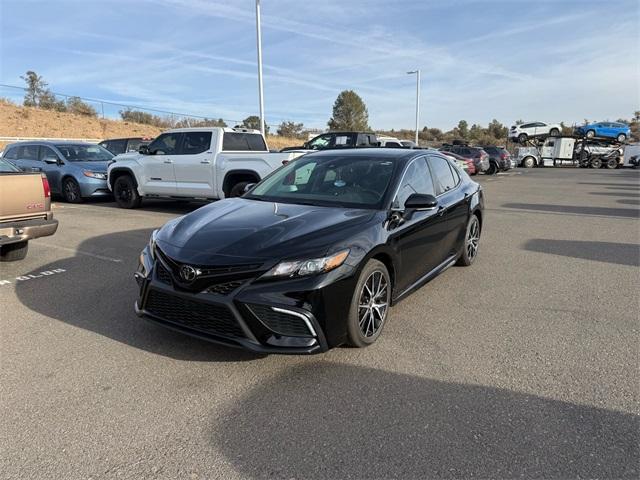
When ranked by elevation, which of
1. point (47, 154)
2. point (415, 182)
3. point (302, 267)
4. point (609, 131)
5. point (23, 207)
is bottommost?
point (302, 267)

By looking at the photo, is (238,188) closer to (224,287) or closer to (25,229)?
Answer: (25,229)

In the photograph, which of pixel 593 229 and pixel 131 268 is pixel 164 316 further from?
pixel 593 229

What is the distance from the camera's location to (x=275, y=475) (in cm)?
239

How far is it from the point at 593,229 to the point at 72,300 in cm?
915

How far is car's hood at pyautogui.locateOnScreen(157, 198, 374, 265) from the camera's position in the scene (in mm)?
3369

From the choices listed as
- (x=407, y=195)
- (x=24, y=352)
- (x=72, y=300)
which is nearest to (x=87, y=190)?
(x=72, y=300)

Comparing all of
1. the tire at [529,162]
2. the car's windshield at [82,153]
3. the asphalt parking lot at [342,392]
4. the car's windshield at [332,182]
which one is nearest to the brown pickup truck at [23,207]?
the asphalt parking lot at [342,392]

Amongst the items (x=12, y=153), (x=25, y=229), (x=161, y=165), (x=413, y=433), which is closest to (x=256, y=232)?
(x=413, y=433)

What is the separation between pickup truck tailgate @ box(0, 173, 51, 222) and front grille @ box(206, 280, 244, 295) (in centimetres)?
383

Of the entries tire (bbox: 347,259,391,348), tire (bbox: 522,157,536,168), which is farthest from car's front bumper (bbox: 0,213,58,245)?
tire (bbox: 522,157,536,168)

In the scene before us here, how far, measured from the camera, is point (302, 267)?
3.26 metres

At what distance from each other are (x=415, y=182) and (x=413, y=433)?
2.64 m

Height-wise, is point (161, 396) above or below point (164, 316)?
below

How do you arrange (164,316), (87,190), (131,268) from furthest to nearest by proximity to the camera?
(87,190), (131,268), (164,316)
